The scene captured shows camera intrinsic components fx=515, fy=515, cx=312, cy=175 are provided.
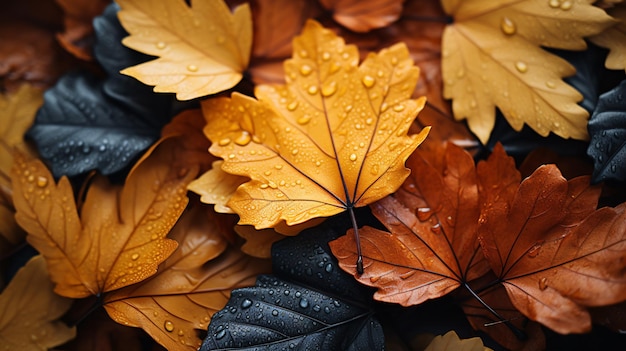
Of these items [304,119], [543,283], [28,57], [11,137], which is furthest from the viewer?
[28,57]

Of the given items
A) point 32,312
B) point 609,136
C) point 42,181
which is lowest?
point 32,312

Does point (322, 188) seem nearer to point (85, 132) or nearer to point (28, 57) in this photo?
Result: point (85, 132)

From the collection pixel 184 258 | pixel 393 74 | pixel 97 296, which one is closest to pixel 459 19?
pixel 393 74

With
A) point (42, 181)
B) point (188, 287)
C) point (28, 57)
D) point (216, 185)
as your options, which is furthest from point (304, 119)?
point (28, 57)

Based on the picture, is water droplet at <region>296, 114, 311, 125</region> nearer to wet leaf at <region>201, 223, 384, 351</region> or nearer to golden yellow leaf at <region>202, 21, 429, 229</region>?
golden yellow leaf at <region>202, 21, 429, 229</region>

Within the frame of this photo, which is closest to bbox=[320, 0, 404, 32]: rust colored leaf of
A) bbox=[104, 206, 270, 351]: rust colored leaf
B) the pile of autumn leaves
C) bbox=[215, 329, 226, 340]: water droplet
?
the pile of autumn leaves

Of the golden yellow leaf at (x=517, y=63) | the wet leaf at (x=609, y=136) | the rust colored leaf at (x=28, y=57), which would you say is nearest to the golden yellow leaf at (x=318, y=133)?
the golden yellow leaf at (x=517, y=63)
